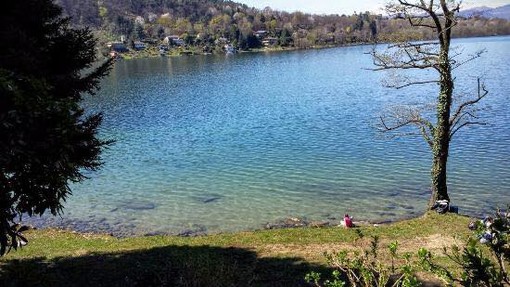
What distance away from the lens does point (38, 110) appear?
30.2ft

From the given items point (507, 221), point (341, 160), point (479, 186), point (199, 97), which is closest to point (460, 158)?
point (479, 186)

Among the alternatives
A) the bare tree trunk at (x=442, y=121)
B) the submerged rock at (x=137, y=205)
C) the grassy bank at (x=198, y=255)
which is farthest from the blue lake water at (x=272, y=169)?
the grassy bank at (x=198, y=255)

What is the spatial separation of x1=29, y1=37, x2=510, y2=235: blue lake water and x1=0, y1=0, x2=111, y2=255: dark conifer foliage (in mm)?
12796

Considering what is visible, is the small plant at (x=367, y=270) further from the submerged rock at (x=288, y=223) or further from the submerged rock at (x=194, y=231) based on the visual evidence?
the submerged rock at (x=194, y=231)

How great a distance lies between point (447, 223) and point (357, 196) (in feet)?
25.9

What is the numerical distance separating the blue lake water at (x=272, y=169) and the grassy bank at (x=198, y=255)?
4.59 meters

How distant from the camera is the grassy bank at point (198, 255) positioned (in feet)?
41.3

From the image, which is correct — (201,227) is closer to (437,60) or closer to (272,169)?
(272,169)

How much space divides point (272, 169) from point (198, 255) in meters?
19.1

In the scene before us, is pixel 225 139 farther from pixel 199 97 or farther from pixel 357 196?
pixel 199 97

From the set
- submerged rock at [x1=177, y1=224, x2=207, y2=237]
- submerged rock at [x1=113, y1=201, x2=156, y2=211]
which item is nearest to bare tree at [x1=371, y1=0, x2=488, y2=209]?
submerged rock at [x1=177, y1=224, x2=207, y2=237]

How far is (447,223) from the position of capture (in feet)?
66.0

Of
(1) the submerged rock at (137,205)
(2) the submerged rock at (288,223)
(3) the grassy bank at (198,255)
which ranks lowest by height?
(1) the submerged rock at (137,205)

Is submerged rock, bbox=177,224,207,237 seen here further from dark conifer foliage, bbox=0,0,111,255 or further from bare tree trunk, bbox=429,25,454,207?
bare tree trunk, bbox=429,25,454,207
